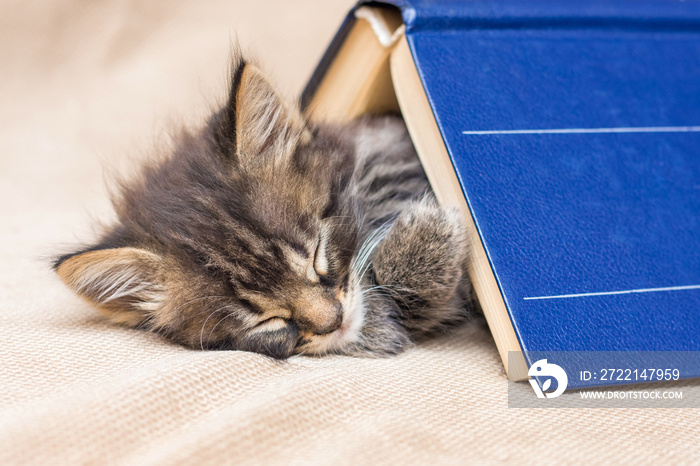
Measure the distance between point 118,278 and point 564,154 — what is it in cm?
109

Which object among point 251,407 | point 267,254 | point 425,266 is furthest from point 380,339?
point 251,407

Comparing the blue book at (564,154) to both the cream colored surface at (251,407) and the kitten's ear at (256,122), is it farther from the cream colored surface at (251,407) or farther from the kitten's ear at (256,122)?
the kitten's ear at (256,122)

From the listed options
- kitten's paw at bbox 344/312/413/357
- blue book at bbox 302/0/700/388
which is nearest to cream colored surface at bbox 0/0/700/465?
kitten's paw at bbox 344/312/413/357

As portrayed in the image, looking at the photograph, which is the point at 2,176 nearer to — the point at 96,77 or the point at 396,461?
the point at 96,77

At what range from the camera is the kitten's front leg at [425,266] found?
1.32 meters

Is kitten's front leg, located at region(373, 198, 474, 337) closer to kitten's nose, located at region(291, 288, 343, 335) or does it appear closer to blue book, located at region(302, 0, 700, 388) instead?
blue book, located at region(302, 0, 700, 388)

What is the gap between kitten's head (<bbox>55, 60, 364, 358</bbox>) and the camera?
4.08 ft

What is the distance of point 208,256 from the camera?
4.08 feet

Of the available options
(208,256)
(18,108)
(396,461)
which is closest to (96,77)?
(18,108)

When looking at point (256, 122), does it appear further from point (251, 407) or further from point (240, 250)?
point (251, 407)

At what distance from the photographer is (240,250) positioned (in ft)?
4.06

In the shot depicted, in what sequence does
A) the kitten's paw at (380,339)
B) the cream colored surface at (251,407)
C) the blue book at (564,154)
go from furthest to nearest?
the kitten's paw at (380,339), the blue book at (564,154), the cream colored surface at (251,407)

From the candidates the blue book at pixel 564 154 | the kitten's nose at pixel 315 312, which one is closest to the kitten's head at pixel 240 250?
the kitten's nose at pixel 315 312

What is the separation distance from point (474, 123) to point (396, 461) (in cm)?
80
